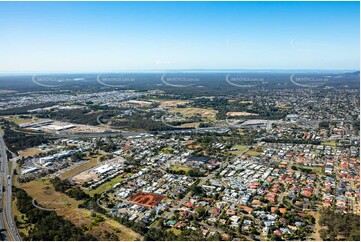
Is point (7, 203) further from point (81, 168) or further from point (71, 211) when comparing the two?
point (81, 168)

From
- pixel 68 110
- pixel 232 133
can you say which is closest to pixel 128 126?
pixel 232 133

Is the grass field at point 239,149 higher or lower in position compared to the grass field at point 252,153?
lower

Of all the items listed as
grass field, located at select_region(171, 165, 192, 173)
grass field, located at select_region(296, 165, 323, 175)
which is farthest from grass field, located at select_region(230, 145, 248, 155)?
grass field, located at select_region(171, 165, 192, 173)

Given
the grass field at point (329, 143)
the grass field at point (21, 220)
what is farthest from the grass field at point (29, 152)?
the grass field at point (329, 143)

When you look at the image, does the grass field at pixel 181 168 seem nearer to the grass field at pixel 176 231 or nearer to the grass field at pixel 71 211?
the grass field at pixel 71 211

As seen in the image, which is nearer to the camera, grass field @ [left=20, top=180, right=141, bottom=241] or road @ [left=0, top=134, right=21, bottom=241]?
road @ [left=0, top=134, right=21, bottom=241]

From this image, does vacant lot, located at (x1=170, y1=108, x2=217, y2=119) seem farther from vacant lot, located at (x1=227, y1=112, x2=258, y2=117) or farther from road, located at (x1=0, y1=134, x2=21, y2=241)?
road, located at (x1=0, y1=134, x2=21, y2=241)

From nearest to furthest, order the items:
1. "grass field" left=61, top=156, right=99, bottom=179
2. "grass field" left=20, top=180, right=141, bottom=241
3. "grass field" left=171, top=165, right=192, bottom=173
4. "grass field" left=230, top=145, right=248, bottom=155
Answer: "grass field" left=20, top=180, right=141, bottom=241, "grass field" left=61, top=156, right=99, bottom=179, "grass field" left=171, top=165, right=192, bottom=173, "grass field" left=230, top=145, right=248, bottom=155
